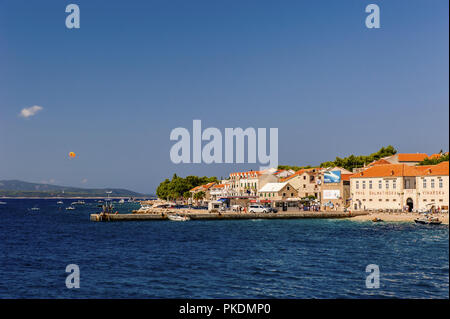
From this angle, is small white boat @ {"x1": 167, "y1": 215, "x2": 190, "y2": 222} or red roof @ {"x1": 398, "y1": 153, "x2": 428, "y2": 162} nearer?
small white boat @ {"x1": 167, "y1": 215, "x2": 190, "y2": 222}

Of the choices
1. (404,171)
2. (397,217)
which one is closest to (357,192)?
(404,171)

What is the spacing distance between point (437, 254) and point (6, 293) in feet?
125

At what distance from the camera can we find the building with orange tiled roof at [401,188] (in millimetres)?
83375

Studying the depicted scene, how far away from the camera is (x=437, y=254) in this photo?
4397 cm

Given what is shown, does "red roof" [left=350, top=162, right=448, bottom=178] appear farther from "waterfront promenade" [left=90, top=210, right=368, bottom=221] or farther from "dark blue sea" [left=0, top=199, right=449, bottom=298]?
"dark blue sea" [left=0, top=199, right=449, bottom=298]

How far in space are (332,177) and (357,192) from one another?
14.2 metres

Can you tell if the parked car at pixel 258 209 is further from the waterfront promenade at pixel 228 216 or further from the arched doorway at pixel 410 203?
the arched doorway at pixel 410 203

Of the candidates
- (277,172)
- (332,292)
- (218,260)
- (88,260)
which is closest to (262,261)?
(218,260)

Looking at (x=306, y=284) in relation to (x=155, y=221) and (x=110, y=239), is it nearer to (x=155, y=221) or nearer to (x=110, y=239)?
(x=110, y=239)

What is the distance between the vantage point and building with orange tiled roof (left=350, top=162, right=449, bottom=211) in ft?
274

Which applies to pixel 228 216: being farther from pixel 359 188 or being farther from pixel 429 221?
pixel 429 221

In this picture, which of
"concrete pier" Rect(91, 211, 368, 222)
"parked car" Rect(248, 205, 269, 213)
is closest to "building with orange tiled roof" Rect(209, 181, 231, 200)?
"parked car" Rect(248, 205, 269, 213)

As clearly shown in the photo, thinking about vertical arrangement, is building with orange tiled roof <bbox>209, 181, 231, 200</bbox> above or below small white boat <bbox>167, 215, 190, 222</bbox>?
above

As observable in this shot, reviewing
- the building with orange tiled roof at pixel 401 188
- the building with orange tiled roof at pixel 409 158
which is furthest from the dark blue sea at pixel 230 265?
the building with orange tiled roof at pixel 409 158
